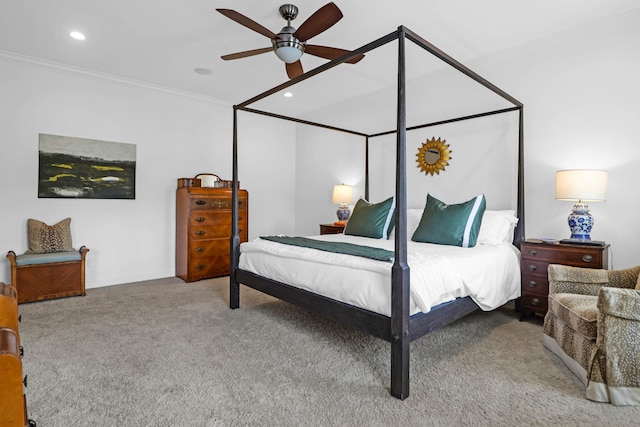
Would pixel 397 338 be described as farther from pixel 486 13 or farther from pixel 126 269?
pixel 126 269

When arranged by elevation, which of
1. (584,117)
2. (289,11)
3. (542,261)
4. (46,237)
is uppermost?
(289,11)

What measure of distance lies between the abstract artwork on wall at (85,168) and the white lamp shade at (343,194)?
2690 millimetres

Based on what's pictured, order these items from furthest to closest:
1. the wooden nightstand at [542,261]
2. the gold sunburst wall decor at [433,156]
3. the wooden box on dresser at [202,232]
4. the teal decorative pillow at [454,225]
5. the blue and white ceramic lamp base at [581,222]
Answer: the wooden box on dresser at [202,232], the gold sunburst wall decor at [433,156], the teal decorative pillow at [454,225], the blue and white ceramic lamp base at [581,222], the wooden nightstand at [542,261]

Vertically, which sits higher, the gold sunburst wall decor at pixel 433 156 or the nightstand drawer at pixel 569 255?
the gold sunburst wall decor at pixel 433 156

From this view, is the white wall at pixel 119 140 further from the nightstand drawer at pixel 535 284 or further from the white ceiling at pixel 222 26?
the nightstand drawer at pixel 535 284

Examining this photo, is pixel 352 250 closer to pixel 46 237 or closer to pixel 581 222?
pixel 581 222

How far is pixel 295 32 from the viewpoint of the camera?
246 centimetres

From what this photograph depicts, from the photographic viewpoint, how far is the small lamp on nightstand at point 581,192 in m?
2.66

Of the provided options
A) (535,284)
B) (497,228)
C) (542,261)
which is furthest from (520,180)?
(535,284)

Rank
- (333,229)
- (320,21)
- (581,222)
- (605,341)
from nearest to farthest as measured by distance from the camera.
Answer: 1. (605,341)
2. (320,21)
3. (581,222)
4. (333,229)

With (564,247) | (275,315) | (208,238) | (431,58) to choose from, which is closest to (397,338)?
(275,315)

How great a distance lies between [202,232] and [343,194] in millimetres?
1998

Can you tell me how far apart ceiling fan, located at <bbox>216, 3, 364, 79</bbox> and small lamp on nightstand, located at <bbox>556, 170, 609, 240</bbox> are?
6.37ft

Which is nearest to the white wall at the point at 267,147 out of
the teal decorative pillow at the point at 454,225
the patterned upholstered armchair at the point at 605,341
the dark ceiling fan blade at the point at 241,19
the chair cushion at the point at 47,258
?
the chair cushion at the point at 47,258
